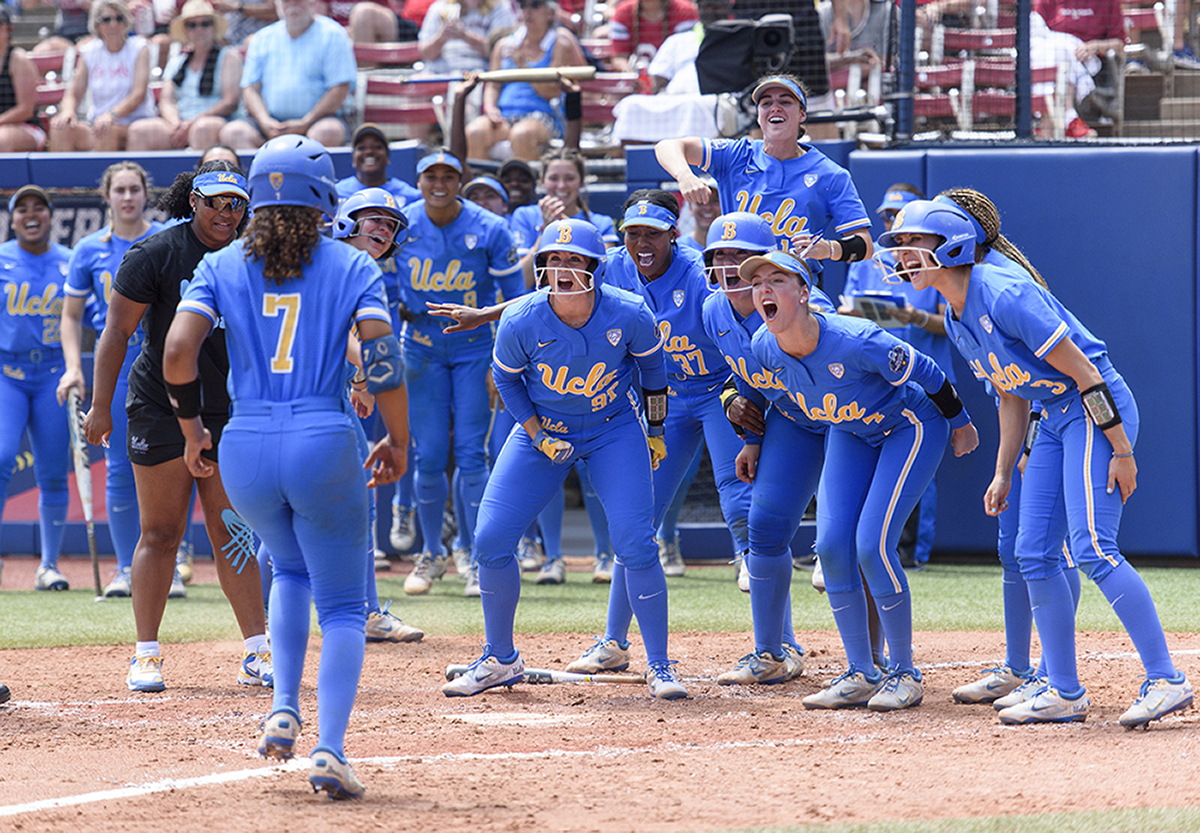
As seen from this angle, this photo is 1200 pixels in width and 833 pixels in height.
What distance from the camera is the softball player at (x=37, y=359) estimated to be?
898cm

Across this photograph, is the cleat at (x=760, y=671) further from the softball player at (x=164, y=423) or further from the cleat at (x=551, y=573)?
the cleat at (x=551, y=573)

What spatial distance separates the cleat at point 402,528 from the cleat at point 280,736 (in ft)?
18.4

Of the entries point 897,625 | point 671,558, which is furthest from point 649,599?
point 671,558

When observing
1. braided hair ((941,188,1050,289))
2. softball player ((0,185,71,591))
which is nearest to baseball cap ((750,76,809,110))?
braided hair ((941,188,1050,289))

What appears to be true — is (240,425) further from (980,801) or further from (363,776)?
(980,801)

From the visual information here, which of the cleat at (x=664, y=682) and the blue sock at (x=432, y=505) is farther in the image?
the blue sock at (x=432, y=505)

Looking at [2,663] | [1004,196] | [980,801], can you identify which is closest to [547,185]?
[1004,196]

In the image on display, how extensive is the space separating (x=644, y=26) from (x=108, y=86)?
4.80m

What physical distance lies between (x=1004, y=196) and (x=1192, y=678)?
4.84 meters

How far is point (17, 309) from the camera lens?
909 centimetres

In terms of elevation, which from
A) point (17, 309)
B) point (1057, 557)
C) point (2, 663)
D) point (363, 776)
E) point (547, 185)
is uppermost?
point (547, 185)

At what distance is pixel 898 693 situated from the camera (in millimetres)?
5406

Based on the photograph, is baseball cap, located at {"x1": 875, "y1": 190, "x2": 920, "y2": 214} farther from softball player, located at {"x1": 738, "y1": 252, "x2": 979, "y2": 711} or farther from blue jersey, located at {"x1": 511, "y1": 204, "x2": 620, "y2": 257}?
softball player, located at {"x1": 738, "y1": 252, "x2": 979, "y2": 711}

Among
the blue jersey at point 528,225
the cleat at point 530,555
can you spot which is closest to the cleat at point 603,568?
the cleat at point 530,555
